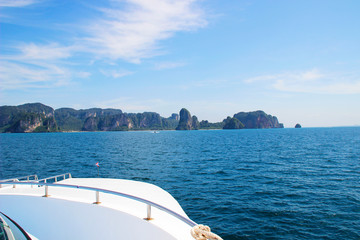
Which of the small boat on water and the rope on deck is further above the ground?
the rope on deck

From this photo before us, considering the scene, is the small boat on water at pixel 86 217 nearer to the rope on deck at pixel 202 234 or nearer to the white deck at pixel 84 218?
the white deck at pixel 84 218

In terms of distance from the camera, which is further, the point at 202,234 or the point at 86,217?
the point at 86,217

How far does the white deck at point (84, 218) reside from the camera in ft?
18.9

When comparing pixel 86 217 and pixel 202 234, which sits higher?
pixel 202 234

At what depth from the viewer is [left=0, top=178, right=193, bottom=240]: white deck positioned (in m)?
5.76

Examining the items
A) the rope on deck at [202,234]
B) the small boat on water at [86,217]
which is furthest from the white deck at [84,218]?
the rope on deck at [202,234]

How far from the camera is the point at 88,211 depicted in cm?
632

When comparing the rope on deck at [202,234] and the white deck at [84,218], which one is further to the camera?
the white deck at [84,218]

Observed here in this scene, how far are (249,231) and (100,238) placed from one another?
842 centimetres

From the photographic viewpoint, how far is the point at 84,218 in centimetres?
624

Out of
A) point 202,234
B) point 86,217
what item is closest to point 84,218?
point 86,217

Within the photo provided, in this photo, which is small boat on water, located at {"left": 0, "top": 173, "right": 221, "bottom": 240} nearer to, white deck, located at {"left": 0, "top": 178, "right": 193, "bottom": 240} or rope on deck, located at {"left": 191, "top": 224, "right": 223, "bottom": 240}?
white deck, located at {"left": 0, "top": 178, "right": 193, "bottom": 240}

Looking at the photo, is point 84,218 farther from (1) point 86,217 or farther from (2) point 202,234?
(2) point 202,234

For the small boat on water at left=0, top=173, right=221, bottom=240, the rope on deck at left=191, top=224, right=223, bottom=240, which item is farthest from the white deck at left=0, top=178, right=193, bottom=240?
the rope on deck at left=191, top=224, right=223, bottom=240
